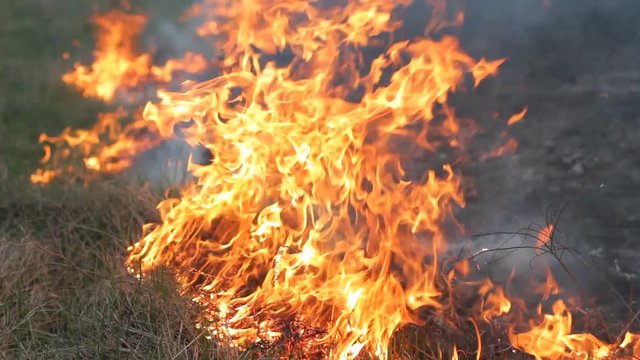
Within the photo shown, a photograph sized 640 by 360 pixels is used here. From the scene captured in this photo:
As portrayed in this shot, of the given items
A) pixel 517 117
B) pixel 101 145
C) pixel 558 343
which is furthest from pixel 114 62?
pixel 558 343

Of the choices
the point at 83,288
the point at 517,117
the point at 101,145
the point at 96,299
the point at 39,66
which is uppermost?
the point at 517,117

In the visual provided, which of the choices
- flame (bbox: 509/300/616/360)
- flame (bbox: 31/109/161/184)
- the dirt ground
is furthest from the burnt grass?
flame (bbox: 31/109/161/184)

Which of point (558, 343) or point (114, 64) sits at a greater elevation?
point (114, 64)

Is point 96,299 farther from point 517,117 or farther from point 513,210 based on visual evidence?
point 517,117

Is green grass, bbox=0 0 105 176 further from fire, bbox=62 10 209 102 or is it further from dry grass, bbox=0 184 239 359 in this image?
dry grass, bbox=0 184 239 359

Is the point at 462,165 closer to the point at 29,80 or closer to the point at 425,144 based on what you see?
the point at 425,144

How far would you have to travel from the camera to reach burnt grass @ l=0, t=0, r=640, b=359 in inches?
163

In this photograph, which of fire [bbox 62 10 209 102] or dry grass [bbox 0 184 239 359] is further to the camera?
fire [bbox 62 10 209 102]

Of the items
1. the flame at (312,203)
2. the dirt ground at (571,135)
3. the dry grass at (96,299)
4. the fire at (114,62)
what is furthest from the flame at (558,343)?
the fire at (114,62)

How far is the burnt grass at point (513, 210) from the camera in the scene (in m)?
4.14

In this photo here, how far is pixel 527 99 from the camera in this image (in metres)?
5.10

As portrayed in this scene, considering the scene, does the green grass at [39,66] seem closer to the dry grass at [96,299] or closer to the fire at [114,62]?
the fire at [114,62]

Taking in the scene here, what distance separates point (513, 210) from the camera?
502cm

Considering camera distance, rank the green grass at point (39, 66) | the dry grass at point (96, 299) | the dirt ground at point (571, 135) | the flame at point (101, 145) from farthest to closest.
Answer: the green grass at point (39, 66) < the flame at point (101, 145) < the dirt ground at point (571, 135) < the dry grass at point (96, 299)
